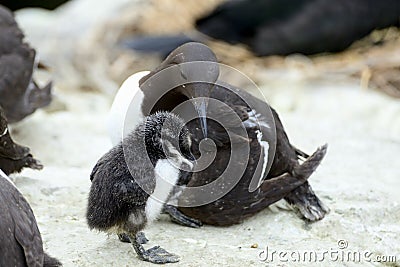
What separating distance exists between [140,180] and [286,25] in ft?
14.8

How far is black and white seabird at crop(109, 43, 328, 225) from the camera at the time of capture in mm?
3363

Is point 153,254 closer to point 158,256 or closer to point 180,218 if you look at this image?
point 158,256

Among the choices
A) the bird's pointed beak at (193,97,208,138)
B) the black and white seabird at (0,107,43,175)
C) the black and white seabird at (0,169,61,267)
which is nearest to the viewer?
the black and white seabird at (0,169,61,267)

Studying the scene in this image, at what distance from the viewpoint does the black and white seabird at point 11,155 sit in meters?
3.73

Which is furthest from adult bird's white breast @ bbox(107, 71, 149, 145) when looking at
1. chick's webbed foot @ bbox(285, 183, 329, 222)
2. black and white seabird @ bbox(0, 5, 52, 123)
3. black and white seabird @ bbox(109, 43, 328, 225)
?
black and white seabird @ bbox(0, 5, 52, 123)

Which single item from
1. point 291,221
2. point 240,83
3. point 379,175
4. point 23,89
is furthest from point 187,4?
point 291,221

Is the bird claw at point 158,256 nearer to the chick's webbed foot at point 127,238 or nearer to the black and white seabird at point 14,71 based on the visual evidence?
the chick's webbed foot at point 127,238

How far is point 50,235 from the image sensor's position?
3.22 m

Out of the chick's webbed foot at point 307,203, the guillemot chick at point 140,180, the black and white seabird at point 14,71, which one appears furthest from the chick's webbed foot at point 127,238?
the black and white seabird at point 14,71

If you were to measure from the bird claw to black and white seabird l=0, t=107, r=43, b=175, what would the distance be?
3.63ft

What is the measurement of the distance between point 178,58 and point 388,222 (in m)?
1.20

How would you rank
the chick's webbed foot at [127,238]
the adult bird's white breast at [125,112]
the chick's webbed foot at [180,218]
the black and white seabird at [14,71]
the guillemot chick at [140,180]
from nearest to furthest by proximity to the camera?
the guillemot chick at [140,180] < the chick's webbed foot at [127,238] < the chick's webbed foot at [180,218] < the adult bird's white breast at [125,112] < the black and white seabird at [14,71]

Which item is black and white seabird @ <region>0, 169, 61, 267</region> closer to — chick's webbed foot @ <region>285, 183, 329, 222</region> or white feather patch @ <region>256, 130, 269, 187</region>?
white feather patch @ <region>256, 130, 269, 187</region>

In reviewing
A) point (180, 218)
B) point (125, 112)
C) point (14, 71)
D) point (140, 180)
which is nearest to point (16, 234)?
point (140, 180)
